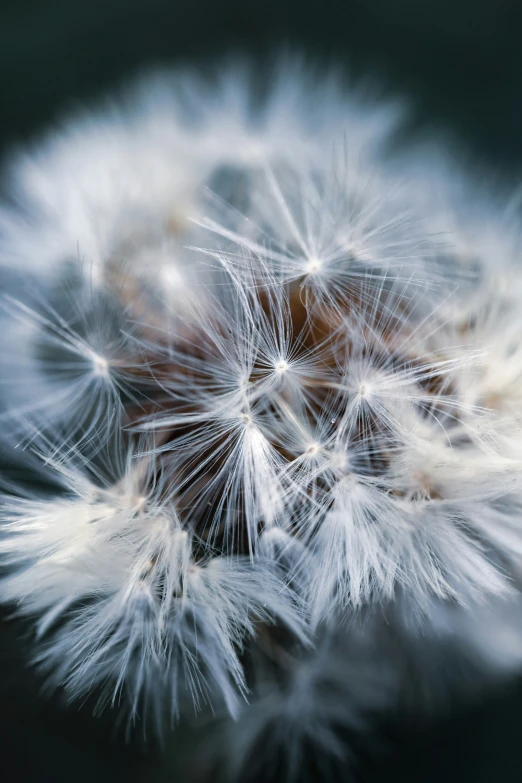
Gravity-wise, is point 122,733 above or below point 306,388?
below

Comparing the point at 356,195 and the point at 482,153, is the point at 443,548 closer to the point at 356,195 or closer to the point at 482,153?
the point at 356,195

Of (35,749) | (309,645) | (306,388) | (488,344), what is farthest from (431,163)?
(35,749)

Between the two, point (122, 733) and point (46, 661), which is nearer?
point (46, 661)

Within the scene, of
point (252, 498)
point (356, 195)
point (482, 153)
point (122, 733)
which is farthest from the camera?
point (482, 153)

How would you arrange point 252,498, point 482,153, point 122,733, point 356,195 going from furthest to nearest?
point 482,153, point 122,733, point 356,195, point 252,498

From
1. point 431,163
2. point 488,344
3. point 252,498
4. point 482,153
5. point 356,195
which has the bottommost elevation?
point 252,498

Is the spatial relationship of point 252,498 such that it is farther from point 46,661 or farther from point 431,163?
point 431,163

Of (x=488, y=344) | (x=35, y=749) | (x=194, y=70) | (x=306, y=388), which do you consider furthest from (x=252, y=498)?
(x=194, y=70)
